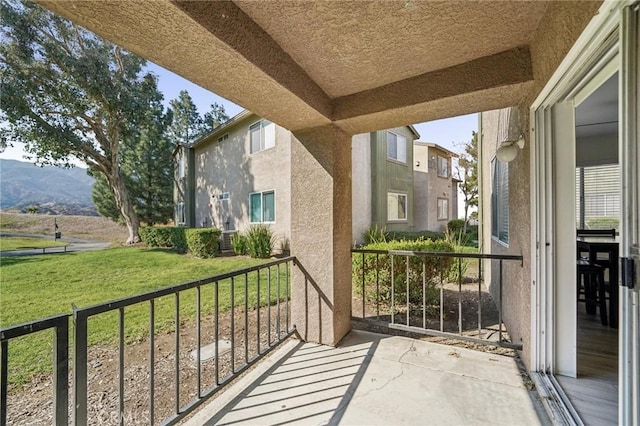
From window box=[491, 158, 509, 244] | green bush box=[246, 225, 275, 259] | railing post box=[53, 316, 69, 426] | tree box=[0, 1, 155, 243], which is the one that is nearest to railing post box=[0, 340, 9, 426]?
railing post box=[53, 316, 69, 426]

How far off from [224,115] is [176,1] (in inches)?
1173

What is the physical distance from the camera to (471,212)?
1850cm

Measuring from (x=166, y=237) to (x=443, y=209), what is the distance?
1474 centimetres

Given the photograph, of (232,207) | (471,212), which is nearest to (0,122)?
(232,207)

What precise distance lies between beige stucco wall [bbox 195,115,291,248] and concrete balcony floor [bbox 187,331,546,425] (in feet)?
19.5

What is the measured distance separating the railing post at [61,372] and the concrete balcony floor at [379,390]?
0.90m

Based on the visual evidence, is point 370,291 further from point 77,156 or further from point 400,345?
point 77,156

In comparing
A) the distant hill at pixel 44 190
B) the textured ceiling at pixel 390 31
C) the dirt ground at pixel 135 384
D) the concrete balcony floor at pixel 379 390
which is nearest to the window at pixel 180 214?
the distant hill at pixel 44 190

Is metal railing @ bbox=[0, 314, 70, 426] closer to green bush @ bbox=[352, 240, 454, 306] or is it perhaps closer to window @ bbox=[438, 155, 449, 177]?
green bush @ bbox=[352, 240, 454, 306]

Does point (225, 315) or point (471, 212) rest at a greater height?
point (471, 212)

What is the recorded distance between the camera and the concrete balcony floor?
1910mm

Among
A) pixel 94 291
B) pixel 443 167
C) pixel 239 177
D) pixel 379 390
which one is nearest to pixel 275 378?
pixel 379 390

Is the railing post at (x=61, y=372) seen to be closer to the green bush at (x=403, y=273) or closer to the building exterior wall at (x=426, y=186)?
the green bush at (x=403, y=273)

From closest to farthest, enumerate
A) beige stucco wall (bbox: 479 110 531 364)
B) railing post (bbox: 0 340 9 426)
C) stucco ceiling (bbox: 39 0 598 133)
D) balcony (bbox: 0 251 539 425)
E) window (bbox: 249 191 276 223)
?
railing post (bbox: 0 340 9 426) < stucco ceiling (bbox: 39 0 598 133) < balcony (bbox: 0 251 539 425) < beige stucco wall (bbox: 479 110 531 364) < window (bbox: 249 191 276 223)
